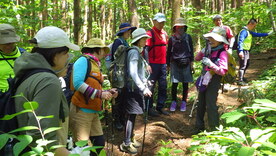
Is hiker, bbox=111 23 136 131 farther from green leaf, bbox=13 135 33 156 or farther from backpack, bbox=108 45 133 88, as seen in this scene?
green leaf, bbox=13 135 33 156

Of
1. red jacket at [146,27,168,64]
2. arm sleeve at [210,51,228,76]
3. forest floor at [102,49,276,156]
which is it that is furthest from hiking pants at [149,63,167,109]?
arm sleeve at [210,51,228,76]

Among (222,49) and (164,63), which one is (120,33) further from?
(222,49)

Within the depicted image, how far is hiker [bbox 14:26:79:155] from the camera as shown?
154cm


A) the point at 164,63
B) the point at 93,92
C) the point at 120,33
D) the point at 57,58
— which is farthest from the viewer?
the point at 164,63

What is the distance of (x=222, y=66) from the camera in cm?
402

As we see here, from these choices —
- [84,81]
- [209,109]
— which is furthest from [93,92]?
[209,109]

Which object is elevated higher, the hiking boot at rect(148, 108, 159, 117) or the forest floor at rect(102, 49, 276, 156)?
the hiking boot at rect(148, 108, 159, 117)

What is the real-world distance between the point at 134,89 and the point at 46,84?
264 centimetres

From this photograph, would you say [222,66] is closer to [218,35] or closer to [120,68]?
[218,35]

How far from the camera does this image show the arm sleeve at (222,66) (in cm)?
399

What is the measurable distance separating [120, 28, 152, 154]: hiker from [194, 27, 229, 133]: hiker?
1074mm

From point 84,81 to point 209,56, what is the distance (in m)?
2.40

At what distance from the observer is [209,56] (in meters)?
4.33

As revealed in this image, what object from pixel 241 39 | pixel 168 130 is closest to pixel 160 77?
pixel 168 130
